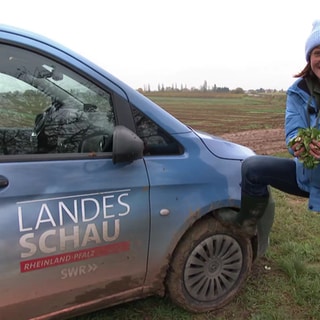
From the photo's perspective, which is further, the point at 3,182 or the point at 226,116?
the point at 226,116

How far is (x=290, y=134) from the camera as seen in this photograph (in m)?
2.28

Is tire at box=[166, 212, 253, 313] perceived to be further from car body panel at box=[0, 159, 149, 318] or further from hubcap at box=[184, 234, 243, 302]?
car body panel at box=[0, 159, 149, 318]

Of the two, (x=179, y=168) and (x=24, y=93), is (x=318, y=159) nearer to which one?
(x=179, y=168)

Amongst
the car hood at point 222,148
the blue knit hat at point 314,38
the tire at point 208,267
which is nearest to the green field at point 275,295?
the tire at point 208,267

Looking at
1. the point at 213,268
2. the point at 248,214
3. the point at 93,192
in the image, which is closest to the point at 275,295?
the point at 213,268

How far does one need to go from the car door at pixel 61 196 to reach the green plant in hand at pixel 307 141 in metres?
0.87

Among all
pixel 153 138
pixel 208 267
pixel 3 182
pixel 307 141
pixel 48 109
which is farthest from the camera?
pixel 208 267

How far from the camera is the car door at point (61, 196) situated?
189 cm

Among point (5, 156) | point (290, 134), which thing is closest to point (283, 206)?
point (290, 134)

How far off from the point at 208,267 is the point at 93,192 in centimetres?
104

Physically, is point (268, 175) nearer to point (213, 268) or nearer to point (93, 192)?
point (213, 268)

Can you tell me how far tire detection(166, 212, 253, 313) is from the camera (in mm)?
2484

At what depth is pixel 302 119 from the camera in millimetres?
2256

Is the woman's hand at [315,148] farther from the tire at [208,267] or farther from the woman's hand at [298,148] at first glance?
the tire at [208,267]
